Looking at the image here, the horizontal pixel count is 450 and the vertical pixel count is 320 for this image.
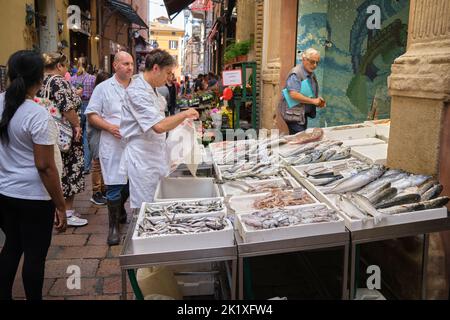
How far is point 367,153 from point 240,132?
9.33 feet

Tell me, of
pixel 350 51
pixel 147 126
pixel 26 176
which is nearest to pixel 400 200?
pixel 147 126

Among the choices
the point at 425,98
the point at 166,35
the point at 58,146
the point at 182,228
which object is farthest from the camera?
the point at 166,35

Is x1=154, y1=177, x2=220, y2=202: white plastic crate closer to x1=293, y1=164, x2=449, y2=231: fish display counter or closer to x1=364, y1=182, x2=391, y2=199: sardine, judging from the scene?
x1=293, y1=164, x2=449, y2=231: fish display counter

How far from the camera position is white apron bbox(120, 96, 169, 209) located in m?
3.88

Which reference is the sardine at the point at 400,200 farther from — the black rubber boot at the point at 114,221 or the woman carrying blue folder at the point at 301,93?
the woman carrying blue folder at the point at 301,93

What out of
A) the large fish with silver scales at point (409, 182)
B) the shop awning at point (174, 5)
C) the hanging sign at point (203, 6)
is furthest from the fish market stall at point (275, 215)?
the hanging sign at point (203, 6)

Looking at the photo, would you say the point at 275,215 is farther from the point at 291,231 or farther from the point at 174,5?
the point at 174,5

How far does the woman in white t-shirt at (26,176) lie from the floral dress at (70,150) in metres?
1.80

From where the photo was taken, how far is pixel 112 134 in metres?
4.79

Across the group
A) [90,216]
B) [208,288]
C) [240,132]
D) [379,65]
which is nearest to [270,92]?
[379,65]

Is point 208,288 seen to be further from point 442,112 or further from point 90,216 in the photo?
point 90,216

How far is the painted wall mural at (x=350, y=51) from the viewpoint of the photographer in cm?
839

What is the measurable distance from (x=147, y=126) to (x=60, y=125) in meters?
1.55

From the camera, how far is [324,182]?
11.4 feet
